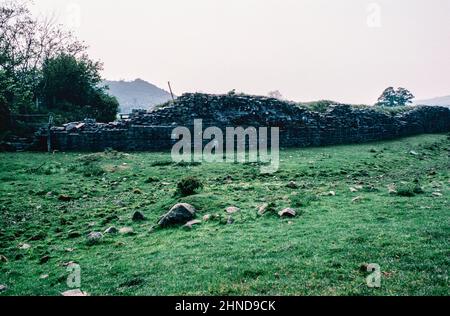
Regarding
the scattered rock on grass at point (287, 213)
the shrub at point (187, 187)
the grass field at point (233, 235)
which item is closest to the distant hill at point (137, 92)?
the grass field at point (233, 235)

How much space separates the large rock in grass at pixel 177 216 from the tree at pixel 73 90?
21.3m

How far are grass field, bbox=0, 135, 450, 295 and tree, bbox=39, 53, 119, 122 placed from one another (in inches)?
599

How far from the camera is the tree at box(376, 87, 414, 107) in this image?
5906 cm

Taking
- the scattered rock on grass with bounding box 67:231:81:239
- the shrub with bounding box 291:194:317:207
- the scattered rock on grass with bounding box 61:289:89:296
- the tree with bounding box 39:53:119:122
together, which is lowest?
the scattered rock on grass with bounding box 61:289:89:296

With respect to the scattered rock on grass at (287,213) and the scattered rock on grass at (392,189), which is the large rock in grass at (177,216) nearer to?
the scattered rock on grass at (287,213)

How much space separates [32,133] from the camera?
1967 cm

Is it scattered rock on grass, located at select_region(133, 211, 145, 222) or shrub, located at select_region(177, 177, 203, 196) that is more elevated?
shrub, located at select_region(177, 177, 203, 196)

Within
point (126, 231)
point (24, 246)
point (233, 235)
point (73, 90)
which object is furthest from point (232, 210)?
point (73, 90)

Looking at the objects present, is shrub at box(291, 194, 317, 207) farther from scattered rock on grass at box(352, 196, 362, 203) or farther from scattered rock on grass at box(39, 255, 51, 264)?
scattered rock on grass at box(39, 255, 51, 264)

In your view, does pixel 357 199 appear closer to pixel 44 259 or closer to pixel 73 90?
pixel 44 259

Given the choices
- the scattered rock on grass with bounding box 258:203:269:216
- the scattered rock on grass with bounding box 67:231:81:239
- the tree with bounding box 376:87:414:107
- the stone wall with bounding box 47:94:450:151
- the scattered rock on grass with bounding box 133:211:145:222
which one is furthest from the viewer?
the tree with bounding box 376:87:414:107

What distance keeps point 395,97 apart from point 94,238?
6384cm

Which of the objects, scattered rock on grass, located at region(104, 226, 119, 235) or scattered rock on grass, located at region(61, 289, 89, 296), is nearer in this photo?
scattered rock on grass, located at region(61, 289, 89, 296)

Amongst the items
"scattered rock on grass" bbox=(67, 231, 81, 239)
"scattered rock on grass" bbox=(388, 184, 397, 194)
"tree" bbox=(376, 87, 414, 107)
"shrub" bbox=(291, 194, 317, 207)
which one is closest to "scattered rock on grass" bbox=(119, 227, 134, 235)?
"scattered rock on grass" bbox=(67, 231, 81, 239)
